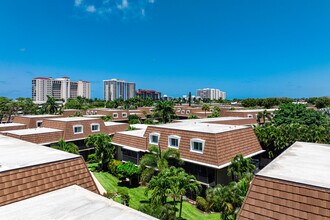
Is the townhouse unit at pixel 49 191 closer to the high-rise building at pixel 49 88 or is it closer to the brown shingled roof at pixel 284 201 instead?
the brown shingled roof at pixel 284 201

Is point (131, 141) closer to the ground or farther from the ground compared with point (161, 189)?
farther from the ground

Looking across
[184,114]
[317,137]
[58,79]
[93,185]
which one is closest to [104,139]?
[93,185]

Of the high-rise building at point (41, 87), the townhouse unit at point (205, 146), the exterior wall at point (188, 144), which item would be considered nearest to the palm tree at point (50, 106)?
the townhouse unit at point (205, 146)

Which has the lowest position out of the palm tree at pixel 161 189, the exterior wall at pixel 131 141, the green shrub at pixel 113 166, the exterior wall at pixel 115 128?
the green shrub at pixel 113 166

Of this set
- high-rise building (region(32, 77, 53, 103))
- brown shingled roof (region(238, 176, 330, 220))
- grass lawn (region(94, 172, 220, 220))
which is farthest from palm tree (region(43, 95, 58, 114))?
high-rise building (region(32, 77, 53, 103))

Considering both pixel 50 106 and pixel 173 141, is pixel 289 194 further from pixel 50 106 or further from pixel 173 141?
pixel 50 106

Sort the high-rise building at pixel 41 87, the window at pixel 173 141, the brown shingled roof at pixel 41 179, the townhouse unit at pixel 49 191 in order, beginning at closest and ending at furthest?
the townhouse unit at pixel 49 191 < the brown shingled roof at pixel 41 179 < the window at pixel 173 141 < the high-rise building at pixel 41 87

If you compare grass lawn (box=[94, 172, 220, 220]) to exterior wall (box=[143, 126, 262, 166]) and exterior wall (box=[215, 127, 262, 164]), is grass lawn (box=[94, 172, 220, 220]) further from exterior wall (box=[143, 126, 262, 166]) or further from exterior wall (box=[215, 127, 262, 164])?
exterior wall (box=[215, 127, 262, 164])

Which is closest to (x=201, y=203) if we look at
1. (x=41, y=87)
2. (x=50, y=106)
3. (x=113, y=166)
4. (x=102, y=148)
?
(x=113, y=166)
